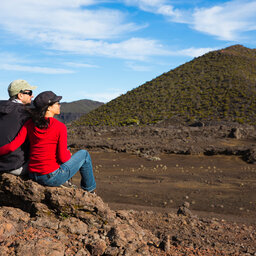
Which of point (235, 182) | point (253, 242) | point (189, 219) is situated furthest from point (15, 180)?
point (235, 182)

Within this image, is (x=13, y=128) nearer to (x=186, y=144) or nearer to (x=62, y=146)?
(x=62, y=146)

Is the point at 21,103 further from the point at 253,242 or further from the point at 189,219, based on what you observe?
the point at 253,242

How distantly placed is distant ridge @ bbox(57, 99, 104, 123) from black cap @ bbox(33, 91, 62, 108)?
290ft

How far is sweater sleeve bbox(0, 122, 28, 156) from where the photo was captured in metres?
3.95

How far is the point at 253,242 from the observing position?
5.55 meters

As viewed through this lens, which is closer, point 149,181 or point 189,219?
point 189,219

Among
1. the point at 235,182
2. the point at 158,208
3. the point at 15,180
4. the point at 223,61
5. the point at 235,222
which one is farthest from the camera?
the point at 223,61

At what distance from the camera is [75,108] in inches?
4262

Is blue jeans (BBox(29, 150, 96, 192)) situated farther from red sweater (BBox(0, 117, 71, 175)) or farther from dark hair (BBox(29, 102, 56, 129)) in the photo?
dark hair (BBox(29, 102, 56, 129))

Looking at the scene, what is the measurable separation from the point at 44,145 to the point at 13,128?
54cm

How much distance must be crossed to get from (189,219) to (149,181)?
4.91m

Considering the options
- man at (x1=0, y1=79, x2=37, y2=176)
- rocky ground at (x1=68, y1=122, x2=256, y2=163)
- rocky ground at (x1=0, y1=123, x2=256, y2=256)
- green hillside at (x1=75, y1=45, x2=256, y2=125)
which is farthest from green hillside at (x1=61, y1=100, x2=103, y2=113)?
man at (x1=0, y1=79, x2=37, y2=176)

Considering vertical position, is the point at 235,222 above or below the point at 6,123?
below

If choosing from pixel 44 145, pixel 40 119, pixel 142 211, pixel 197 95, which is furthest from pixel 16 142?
pixel 197 95
